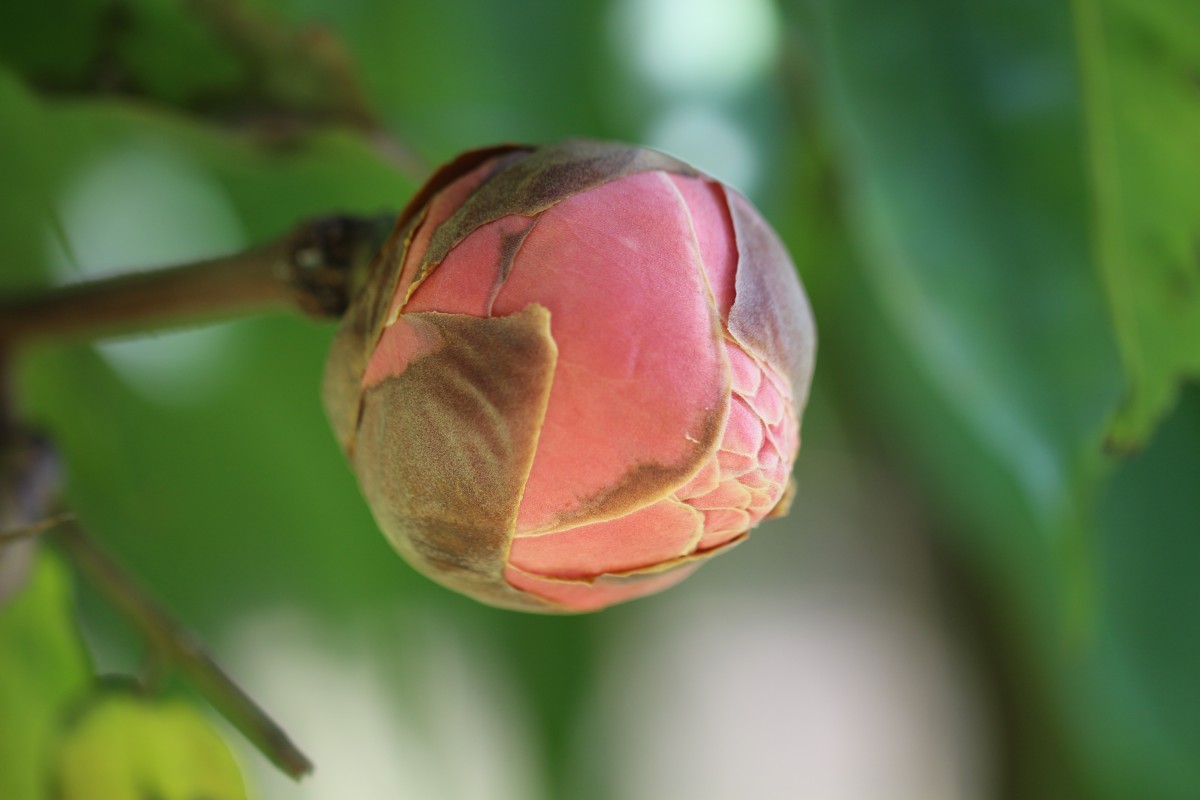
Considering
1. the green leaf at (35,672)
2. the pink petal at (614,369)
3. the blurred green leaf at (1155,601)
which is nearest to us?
the pink petal at (614,369)

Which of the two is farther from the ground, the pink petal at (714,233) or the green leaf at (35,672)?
the pink petal at (714,233)

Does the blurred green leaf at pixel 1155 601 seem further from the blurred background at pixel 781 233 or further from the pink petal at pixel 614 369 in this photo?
the pink petal at pixel 614 369

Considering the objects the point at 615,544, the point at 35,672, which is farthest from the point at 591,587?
the point at 35,672

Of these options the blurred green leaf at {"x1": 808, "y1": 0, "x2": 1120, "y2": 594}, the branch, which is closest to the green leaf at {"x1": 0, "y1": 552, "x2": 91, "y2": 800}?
the branch

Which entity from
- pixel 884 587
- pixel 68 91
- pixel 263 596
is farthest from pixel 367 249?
pixel 884 587

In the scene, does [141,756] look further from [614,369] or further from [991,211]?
[991,211]

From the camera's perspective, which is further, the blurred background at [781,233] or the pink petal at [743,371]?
the blurred background at [781,233]

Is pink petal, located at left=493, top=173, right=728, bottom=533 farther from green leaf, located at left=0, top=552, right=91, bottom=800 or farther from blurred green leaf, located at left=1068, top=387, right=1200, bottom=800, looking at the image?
blurred green leaf, located at left=1068, top=387, right=1200, bottom=800

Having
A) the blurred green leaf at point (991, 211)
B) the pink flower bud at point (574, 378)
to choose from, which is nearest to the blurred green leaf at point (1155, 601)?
the blurred green leaf at point (991, 211)
